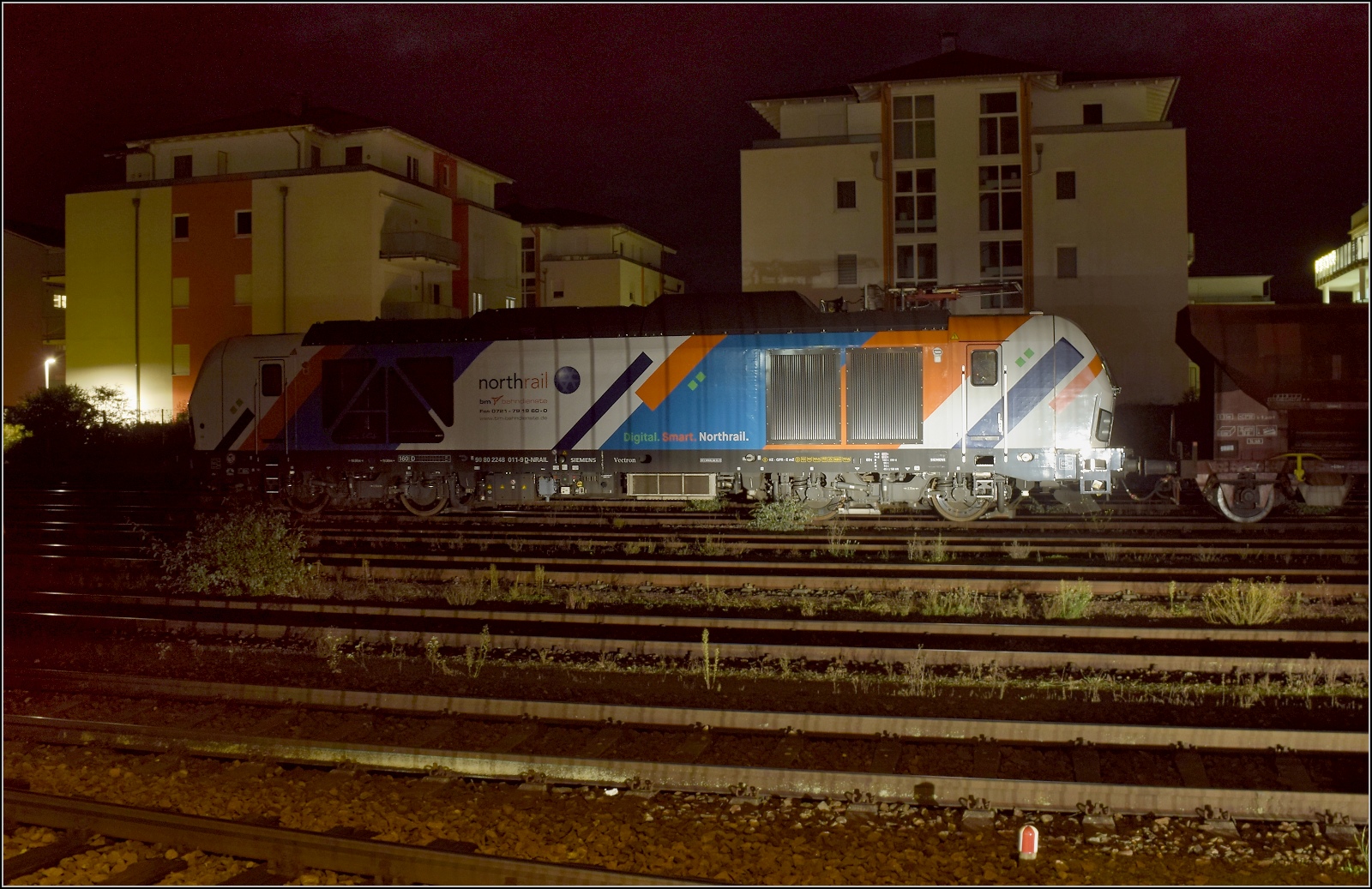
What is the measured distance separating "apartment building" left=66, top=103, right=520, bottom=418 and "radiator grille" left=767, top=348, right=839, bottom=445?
28.7 metres

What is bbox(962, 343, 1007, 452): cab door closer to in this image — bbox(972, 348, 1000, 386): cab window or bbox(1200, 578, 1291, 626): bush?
bbox(972, 348, 1000, 386): cab window

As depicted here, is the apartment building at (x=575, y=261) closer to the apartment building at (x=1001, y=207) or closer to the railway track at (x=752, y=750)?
the apartment building at (x=1001, y=207)

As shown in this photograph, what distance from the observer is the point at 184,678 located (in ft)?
27.9

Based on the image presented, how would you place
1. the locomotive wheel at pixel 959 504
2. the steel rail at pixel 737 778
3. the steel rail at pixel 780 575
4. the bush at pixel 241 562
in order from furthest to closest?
1. the locomotive wheel at pixel 959 504
2. the bush at pixel 241 562
3. the steel rail at pixel 780 575
4. the steel rail at pixel 737 778

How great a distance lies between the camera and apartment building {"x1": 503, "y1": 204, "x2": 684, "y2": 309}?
6931 centimetres

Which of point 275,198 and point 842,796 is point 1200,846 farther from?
point 275,198

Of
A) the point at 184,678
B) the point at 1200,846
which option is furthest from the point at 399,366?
the point at 1200,846

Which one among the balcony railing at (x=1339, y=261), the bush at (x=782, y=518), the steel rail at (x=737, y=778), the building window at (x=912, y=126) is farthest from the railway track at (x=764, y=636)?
the balcony railing at (x=1339, y=261)

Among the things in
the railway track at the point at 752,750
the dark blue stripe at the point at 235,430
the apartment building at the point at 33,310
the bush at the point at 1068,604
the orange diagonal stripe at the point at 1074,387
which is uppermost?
the apartment building at the point at 33,310

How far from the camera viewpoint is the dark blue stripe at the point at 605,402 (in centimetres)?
1769

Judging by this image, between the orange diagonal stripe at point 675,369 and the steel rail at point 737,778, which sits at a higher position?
the orange diagonal stripe at point 675,369

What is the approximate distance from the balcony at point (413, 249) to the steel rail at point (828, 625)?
1329 inches

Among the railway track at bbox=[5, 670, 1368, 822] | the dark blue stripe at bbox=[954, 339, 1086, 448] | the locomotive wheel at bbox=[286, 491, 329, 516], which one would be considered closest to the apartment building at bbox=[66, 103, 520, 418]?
the locomotive wheel at bbox=[286, 491, 329, 516]

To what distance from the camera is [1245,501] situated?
16.6 metres
